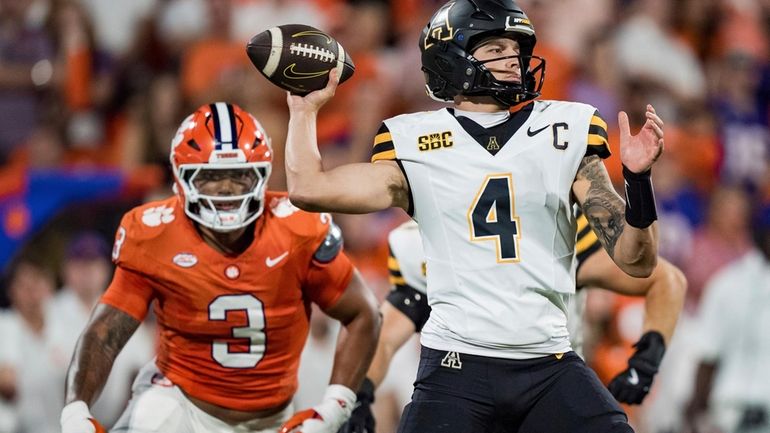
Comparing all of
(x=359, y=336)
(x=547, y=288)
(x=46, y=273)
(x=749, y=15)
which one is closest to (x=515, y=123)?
(x=547, y=288)

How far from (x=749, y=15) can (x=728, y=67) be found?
0.89m

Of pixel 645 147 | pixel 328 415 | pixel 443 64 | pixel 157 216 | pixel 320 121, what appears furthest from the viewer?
pixel 320 121

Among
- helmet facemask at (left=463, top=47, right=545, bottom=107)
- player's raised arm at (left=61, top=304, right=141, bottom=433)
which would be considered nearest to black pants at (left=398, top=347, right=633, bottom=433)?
helmet facemask at (left=463, top=47, right=545, bottom=107)

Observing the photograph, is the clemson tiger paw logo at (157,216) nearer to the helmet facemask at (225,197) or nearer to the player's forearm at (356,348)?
the helmet facemask at (225,197)

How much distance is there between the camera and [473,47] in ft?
12.3

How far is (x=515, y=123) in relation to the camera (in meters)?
3.66

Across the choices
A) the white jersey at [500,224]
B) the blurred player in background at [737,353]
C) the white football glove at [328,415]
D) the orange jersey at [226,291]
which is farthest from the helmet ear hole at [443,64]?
the blurred player in background at [737,353]

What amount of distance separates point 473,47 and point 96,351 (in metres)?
1.60

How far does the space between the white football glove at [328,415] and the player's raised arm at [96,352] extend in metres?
0.60

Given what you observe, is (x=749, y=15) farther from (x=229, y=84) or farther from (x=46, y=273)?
(x=46, y=273)

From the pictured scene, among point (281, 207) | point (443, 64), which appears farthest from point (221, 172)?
point (443, 64)

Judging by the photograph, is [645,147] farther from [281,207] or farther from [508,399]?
[281,207]

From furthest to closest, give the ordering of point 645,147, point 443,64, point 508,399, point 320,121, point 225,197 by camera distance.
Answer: point 320,121 < point 225,197 < point 443,64 < point 508,399 < point 645,147

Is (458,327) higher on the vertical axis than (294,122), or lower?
lower
